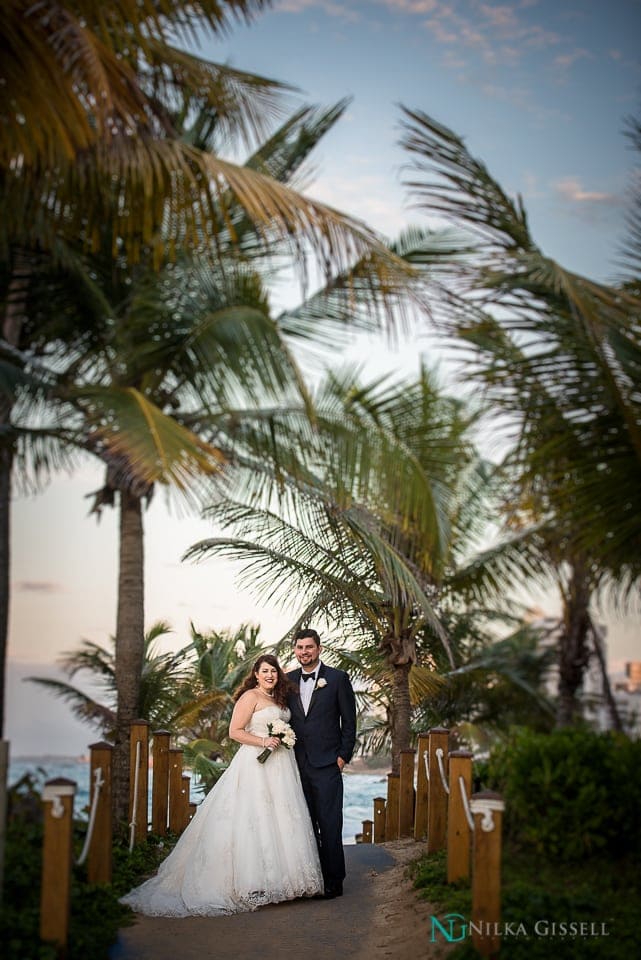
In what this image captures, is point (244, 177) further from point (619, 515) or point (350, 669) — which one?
point (350, 669)

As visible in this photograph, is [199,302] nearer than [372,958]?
No

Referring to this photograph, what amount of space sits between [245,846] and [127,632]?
4.99 m

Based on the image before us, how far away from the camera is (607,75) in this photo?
48.2ft

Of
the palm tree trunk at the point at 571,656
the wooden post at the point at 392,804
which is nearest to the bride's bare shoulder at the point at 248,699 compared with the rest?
the wooden post at the point at 392,804

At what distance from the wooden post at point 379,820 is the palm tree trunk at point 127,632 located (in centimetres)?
392

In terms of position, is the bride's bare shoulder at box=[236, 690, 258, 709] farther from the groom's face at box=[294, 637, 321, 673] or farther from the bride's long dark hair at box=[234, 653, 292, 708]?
the groom's face at box=[294, 637, 321, 673]

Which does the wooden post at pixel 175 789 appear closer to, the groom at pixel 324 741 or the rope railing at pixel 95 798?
the groom at pixel 324 741

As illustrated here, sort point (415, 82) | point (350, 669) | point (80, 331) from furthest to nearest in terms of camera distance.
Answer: point (415, 82)
point (350, 669)
point (80, 331)

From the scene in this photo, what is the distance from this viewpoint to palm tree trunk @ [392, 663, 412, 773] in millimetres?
13469

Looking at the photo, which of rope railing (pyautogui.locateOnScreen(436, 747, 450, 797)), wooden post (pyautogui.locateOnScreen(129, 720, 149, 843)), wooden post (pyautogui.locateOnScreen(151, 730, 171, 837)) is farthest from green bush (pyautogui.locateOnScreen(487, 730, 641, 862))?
wooden post (pyautogui.locateOnScreen(151, 730, 171, 837))

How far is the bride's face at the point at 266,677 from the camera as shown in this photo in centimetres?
835

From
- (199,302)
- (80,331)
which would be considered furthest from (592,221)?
(80,331)

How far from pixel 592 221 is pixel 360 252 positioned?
959cm

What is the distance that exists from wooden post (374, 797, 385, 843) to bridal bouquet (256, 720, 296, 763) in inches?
252
